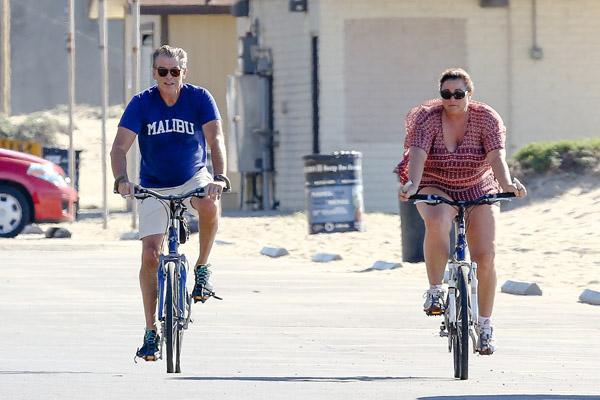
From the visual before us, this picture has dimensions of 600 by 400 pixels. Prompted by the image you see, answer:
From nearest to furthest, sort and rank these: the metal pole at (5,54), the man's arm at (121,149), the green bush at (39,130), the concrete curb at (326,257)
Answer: the man's arm at (121,149) → the concrete curb at (326,257) → the metal pole at (5,54) → the green bush at (39,130)

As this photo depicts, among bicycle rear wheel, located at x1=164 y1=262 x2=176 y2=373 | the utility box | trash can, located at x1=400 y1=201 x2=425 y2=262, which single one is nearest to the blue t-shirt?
bicycle rear wheel, located at x1=164 y1=262 x2=176 y2=373

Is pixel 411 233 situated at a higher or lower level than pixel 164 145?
lower

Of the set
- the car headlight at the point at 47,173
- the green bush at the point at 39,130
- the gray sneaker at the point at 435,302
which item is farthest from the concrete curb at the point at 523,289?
the green bush at the point at 39,130

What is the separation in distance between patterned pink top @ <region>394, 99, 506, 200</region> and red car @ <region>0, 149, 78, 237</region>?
1350 centimetres

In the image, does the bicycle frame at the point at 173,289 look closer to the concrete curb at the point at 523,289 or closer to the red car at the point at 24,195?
the concrete curb at the point at 523,289

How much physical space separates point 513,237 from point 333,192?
8.46 ft

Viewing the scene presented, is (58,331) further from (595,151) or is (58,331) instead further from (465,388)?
(595,151)

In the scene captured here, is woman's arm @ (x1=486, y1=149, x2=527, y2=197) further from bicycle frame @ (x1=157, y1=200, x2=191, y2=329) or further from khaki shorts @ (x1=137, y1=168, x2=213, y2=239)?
bicycle frame @ (x1=157, y1=200, x2=191, y2=329)

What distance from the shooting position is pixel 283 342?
492 inches

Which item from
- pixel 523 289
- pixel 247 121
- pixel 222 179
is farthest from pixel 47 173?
pixel 222 179

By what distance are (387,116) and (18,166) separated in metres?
7.46

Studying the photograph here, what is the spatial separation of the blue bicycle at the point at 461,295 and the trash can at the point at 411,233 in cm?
906

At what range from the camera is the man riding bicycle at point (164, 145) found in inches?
416

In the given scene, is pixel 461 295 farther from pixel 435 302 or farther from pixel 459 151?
pixel 459 151
